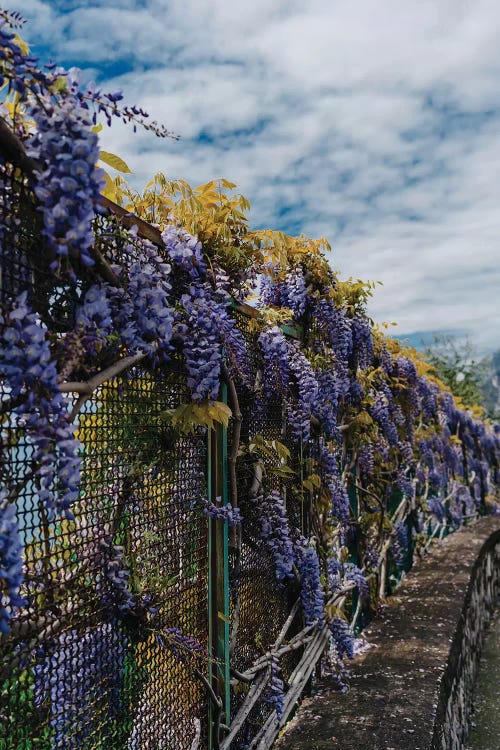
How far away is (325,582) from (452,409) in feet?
18.4

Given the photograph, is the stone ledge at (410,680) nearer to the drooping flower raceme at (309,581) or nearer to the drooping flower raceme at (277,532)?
the drooping flower raceme at (309,581)

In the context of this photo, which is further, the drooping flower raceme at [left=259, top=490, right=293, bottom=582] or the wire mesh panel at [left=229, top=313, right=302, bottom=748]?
the drooping flower raceme at [left=259, top=490, right=293, bottom=582]

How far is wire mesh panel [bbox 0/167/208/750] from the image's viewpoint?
4.16 feet

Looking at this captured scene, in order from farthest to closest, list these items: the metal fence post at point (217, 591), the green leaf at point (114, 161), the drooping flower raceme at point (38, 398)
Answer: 1. the metal fence post at point (217, 591)
2. the green leaf at point (114, 161)
3. the drooping flower raceme at point (38, 398)

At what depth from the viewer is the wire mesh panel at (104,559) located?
1.27 m

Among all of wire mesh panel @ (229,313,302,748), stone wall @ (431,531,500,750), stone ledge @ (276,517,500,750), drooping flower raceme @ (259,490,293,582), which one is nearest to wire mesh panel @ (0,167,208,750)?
wire mesh panel @ (229,313,302,748)

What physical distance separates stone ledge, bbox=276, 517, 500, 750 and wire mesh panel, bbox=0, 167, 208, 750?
31.6 inches

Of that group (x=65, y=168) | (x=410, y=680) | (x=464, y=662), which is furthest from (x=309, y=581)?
(x=65, y=168)

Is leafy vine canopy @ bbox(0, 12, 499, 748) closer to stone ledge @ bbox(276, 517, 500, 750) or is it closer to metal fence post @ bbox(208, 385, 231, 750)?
metal fence post @ bbox(208, 385, 231, 750)

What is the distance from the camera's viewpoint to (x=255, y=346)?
2.60 meters

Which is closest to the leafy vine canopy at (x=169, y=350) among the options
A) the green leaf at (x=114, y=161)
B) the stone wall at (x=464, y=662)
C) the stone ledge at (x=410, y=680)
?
the green leaf at (x=114, y=161)

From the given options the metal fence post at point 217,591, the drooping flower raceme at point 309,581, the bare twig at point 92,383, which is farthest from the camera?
the drooping flower raceme at point 309,581

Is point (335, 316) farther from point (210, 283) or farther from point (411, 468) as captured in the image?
point (411, 468)

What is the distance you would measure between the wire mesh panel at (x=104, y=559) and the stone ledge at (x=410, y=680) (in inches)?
31.6
